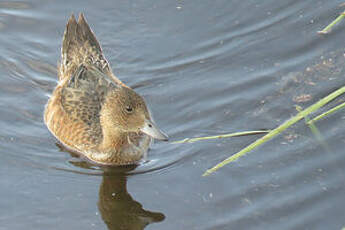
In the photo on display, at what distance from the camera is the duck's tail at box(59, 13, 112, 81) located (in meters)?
7.67

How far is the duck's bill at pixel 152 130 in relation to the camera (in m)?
6.22

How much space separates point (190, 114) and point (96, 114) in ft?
3.09

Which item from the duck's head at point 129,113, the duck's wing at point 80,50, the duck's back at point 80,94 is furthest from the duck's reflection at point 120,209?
the duck's wing at point 80,50

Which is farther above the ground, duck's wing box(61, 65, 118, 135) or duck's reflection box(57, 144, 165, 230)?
duck's wing box(61, 65, 118, 135)

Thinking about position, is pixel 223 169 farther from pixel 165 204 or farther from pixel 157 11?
pixel 157 11

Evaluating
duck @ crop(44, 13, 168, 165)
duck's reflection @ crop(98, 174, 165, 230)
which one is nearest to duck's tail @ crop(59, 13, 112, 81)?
duck @ crop(44, 13, 168, 165)

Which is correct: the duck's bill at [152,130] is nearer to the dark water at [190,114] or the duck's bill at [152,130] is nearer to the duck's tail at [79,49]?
the dark water at [190,114]

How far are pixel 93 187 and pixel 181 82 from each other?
5.79ft

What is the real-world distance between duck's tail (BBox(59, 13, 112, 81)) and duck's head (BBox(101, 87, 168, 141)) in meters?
1.16

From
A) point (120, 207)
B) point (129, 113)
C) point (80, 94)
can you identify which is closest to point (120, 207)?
point (120, 207)

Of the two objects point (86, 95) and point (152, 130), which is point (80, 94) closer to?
point (86, 95)

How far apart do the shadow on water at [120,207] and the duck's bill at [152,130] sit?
556 mm

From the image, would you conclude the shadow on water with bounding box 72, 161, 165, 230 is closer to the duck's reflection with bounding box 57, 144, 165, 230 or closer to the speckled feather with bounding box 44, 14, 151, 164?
the duck's reflection with bounding box 57, 144, 165, 230

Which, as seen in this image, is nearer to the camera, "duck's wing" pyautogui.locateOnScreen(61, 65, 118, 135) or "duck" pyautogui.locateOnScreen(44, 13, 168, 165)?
"duck" pyautogui.locateOnScreen(44, 13, 168, 165)
